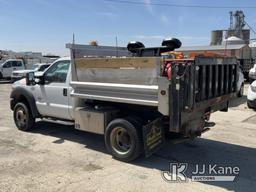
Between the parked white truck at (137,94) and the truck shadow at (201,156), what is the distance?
1.18ft

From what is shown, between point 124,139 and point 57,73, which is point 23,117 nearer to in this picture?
point 57,73

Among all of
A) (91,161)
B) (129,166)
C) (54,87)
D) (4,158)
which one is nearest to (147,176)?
(129,166)

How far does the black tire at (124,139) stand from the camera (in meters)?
5.95

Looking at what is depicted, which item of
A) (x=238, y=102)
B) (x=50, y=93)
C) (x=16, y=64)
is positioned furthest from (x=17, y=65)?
(x=50, y=93)

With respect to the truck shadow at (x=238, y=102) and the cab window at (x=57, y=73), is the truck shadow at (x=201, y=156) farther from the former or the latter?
the truck shadow at (x=238, y=102)

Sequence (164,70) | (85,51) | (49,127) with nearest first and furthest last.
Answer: (164,70) → (85,51) → (49,127)

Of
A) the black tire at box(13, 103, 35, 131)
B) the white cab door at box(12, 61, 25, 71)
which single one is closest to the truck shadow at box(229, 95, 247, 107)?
the black tire at box(13, 103, 35, 131)

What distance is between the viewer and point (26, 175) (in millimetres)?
Result: 5547

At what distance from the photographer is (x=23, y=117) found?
337 inches

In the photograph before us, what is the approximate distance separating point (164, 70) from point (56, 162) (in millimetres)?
2570

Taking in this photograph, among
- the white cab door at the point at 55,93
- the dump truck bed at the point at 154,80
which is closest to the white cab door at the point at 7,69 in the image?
the white cab door at the point at 55,93

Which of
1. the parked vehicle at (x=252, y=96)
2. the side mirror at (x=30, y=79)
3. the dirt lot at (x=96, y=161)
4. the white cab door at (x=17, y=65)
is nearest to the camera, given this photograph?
the dirt lot at (x=96, y=161)

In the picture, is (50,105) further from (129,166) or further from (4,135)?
(129,166)

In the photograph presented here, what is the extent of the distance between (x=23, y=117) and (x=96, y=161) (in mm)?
3142
